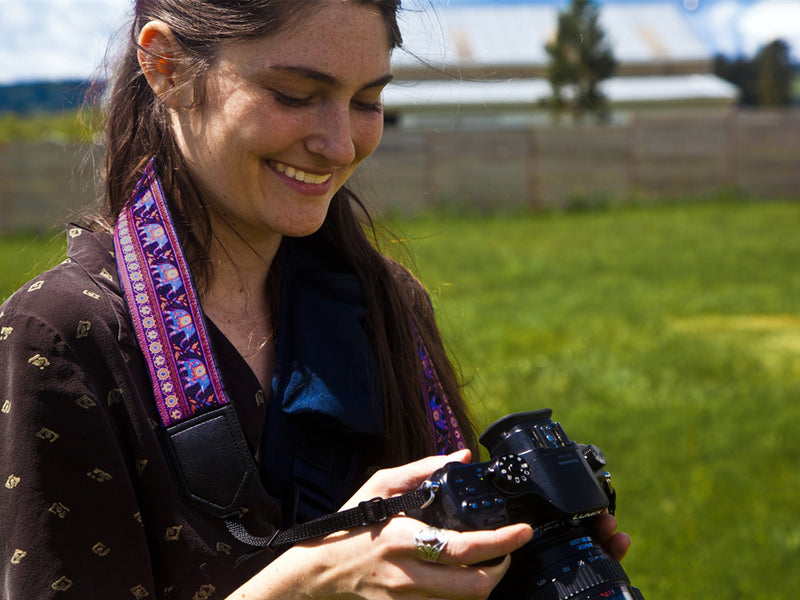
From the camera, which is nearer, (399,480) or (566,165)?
(399,480)

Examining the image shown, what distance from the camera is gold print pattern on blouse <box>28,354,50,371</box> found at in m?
1.42

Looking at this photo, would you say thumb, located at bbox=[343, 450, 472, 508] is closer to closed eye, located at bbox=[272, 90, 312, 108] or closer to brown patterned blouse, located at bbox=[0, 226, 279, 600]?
brown patterned blouse, located at bbox=[0, 226, 279, 600]

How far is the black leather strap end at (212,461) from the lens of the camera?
5.01 feet

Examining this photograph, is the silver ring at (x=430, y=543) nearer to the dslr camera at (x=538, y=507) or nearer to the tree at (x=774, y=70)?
the dslr camera at (x=538, y=507)

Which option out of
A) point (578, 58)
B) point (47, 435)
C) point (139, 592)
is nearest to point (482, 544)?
point (139, 592)

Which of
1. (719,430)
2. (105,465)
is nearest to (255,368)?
(105,465)

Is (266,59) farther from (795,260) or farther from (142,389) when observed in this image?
(795,260)

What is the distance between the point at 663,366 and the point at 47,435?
19.2 feet

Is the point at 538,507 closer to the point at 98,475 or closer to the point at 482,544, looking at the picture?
the point at 482,544

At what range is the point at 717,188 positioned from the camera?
1689 cm

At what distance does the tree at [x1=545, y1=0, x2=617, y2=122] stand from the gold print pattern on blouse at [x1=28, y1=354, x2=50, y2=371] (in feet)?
4.52

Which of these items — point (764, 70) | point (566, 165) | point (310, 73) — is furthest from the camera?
point (566, 165)

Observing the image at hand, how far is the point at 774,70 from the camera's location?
9000mm

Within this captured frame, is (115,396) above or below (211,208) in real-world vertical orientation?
below
